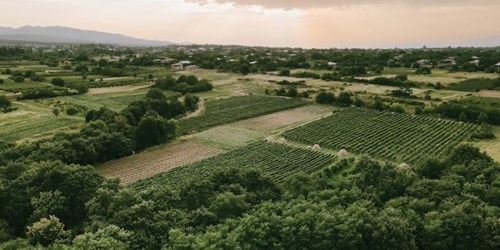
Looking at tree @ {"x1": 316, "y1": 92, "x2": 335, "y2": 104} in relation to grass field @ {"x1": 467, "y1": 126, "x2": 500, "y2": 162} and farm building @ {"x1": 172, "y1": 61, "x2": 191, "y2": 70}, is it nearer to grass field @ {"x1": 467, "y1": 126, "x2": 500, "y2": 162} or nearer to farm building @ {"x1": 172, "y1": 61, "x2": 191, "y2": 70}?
grass field @ {"x1": 467, "y1": 126, "x2": 500, "y2": 162}

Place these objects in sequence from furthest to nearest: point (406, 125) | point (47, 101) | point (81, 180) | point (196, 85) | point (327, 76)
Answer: point (327, 76) < point (196, 85) < point (47, 101) < point (406, 125) < point (81, 180)

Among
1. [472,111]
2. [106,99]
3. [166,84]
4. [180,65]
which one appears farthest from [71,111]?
[180,65]

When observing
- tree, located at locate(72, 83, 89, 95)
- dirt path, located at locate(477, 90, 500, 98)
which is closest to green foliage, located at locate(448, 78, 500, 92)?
dirt path, located at locate(477, 90, 500, 98)

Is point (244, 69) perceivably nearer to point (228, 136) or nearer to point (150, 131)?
point (228, 136)

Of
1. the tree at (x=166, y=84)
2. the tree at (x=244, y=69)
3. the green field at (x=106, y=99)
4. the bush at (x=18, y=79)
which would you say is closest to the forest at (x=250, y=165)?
the tree at (x=166, y=84)

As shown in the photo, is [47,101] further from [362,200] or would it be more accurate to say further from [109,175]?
[362,200]

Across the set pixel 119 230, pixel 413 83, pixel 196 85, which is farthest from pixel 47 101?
pixel 413 83
